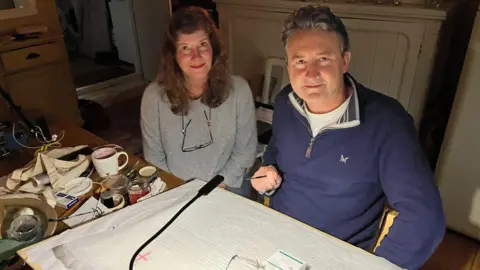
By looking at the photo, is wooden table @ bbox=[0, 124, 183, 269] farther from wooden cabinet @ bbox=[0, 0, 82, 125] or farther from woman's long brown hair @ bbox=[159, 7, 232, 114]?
wooden cabinet @ bbox=[0, 0, 82, 125]

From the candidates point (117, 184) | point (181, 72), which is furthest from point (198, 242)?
point (181, 72)

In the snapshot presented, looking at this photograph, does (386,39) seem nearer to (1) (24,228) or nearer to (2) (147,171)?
(2) (147,171)

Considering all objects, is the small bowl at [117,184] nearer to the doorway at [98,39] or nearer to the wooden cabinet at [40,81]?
the wooden cabinet at [40,81]

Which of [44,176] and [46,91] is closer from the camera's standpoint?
[44,176]

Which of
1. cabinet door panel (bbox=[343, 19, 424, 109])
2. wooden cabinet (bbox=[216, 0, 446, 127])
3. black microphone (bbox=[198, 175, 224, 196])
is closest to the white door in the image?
wooden cabinet (bbox=[216, 0, 446, 127])

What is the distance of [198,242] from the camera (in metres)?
0.80

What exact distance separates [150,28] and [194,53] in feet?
9.01

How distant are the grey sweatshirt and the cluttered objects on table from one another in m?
0.24

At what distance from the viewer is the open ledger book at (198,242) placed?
762 millimetres

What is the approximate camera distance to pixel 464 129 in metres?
1.80

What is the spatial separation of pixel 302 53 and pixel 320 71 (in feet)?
0.23

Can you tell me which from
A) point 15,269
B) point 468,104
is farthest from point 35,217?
point 468,104

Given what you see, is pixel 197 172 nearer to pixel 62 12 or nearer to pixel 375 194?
pixel 375 194

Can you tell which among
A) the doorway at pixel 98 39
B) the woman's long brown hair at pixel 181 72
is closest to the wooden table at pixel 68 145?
the woman's long brown hair at pixel 181 72
